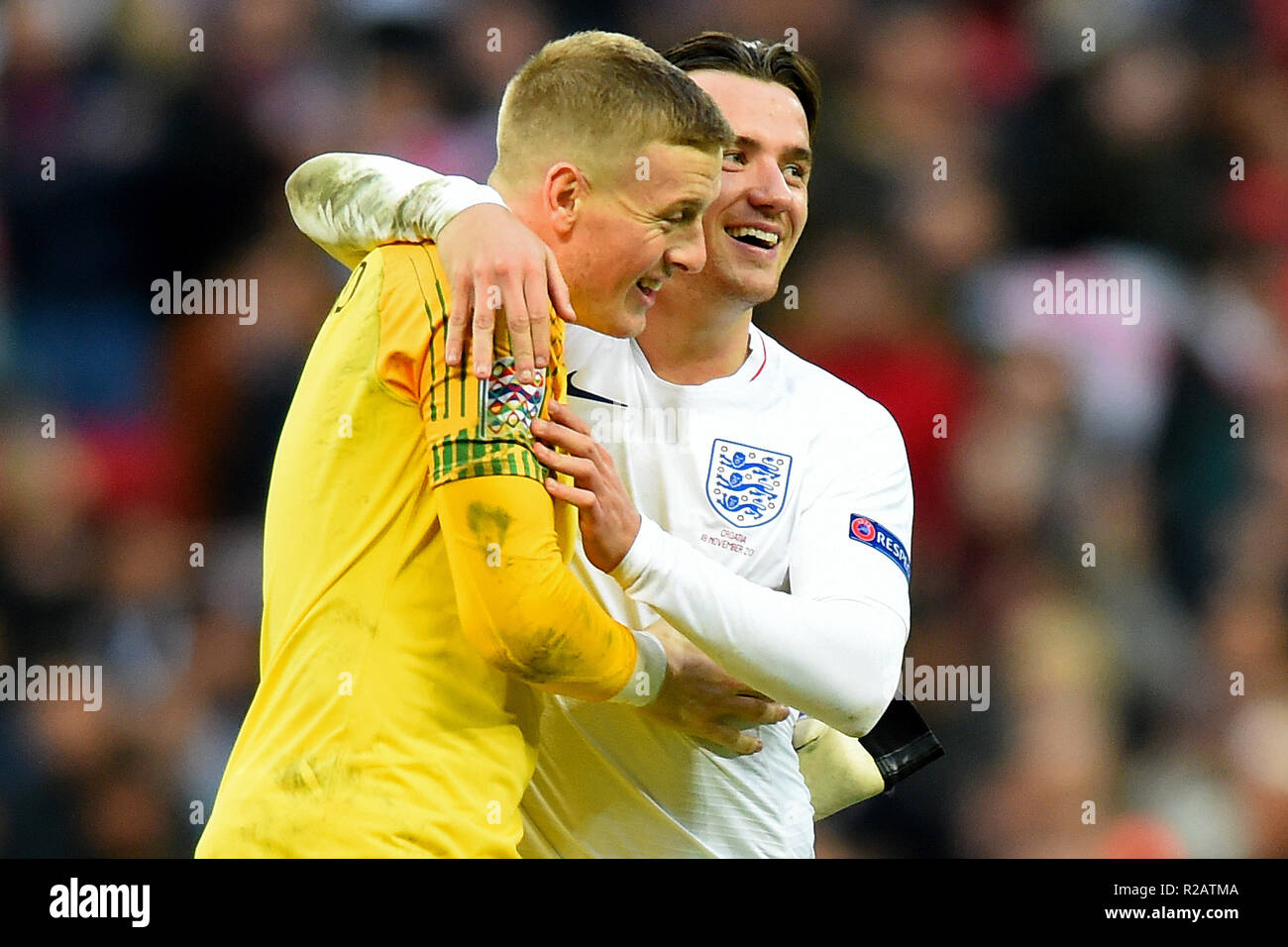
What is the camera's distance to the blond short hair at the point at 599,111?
8.20 feet

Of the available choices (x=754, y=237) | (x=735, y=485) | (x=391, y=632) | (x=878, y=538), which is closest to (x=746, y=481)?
(x=735, y=485)

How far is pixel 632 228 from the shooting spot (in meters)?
2.52

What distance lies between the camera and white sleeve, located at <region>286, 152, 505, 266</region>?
246 centimetres

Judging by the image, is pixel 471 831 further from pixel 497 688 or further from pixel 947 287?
pixel 947 287

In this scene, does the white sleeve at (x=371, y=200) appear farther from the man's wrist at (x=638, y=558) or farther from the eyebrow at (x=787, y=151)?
the eyebrow at (x=787, y=151)

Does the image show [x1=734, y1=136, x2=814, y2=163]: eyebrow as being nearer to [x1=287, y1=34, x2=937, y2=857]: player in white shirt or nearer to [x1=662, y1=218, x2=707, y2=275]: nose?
[x1=287, y1=34, x2=937, y2=857]: player in white shirt

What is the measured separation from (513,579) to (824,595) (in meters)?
0.80

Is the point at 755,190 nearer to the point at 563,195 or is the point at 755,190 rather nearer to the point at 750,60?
the point at 750,60

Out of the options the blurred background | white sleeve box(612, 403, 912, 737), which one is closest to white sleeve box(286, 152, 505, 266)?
white sleeve box(612, 403, 912, 737)

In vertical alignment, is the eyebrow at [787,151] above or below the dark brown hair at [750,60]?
below

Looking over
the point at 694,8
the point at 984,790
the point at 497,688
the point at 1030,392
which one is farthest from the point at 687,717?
the point at 694,8

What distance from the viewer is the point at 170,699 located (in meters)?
4.68

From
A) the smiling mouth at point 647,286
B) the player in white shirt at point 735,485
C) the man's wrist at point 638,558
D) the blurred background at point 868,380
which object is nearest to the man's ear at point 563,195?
the smiling mouth at point 647,286

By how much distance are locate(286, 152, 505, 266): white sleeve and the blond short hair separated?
0.10 metres
